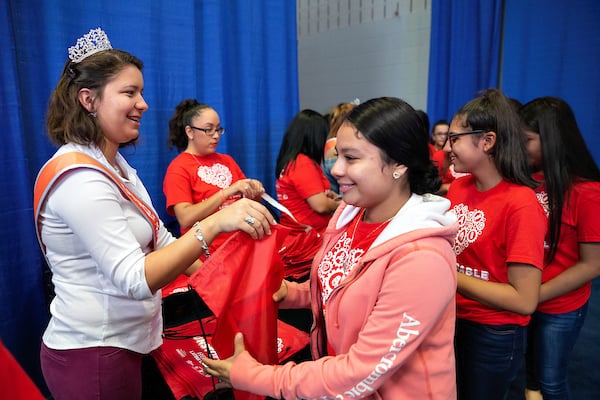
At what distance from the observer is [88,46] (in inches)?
44.3

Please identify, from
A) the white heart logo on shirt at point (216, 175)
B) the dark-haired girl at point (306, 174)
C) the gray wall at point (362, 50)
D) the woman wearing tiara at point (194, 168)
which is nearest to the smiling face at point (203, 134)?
the woman wearing tiara at point (194, 168)

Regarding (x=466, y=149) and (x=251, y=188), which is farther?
(x=251, y=188)

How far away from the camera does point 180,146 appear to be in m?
2.43

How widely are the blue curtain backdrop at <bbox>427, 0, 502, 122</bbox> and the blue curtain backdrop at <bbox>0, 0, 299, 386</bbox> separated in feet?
5.48

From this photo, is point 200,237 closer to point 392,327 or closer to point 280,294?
point 280,294

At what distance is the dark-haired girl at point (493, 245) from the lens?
1203mm

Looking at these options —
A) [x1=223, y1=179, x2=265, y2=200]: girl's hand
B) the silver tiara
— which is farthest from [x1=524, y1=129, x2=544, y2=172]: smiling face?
the silver tiara

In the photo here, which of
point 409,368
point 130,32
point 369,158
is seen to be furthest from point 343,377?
point 130,32

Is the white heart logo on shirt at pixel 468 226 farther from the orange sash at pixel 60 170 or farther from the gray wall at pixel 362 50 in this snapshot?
the gray wall at pixel 362 50

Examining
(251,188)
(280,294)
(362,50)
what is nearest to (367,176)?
(280,294)

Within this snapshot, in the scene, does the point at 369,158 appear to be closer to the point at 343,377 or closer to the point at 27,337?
the point at 343,377

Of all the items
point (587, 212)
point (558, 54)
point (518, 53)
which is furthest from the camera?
point (518, 53)

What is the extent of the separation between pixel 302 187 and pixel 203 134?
26.5 inches

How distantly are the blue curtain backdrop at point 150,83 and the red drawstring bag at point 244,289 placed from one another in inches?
57.3
